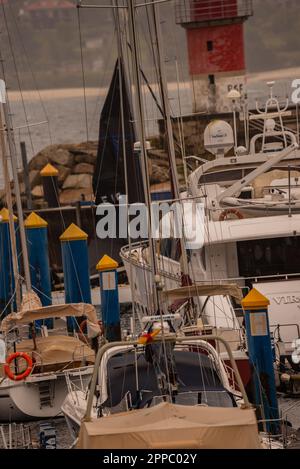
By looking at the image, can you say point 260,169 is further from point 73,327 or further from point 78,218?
point 78,218

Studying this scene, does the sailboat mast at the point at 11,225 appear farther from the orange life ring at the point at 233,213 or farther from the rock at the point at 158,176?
the rock at the point at 158,176

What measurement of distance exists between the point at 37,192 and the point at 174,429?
3199 centimetres

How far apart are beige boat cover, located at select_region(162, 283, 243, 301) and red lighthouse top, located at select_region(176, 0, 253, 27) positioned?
1174 inches

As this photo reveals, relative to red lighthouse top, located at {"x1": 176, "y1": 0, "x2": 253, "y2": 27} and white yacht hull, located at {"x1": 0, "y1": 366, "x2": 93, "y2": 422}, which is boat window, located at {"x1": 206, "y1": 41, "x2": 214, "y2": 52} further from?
white yacht hull, located at {"x1": 0, "y1": 366, "x2": 93, "y2": 422}

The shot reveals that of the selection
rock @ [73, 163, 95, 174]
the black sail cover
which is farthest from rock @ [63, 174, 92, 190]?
the black sail cover

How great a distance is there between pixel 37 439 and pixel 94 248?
53.7ft

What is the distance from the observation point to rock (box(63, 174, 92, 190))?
45.7 m

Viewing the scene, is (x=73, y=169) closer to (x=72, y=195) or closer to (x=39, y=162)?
(x=39, y=162)

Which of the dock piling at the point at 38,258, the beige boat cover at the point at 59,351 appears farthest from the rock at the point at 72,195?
the beige boat cover at the point at 59,351

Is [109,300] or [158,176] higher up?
[158,176]

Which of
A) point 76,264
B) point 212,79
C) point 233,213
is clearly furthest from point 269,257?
point 212,79

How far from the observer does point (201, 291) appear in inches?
798

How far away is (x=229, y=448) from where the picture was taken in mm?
13648
